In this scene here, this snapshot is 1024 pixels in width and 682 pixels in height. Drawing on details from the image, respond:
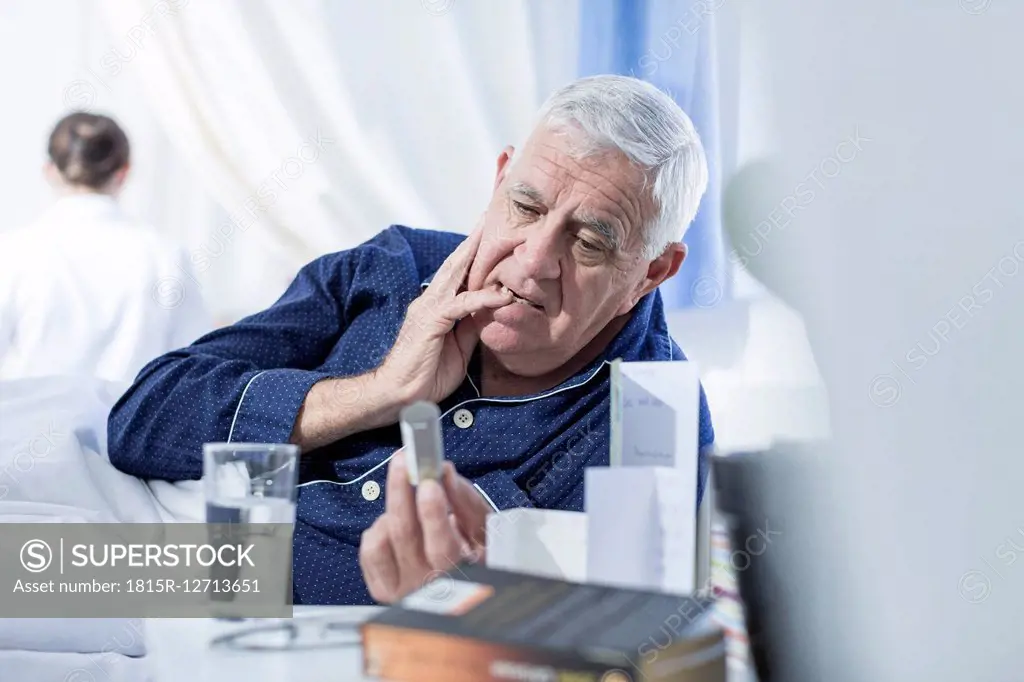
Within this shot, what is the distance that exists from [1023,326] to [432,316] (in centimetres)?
96

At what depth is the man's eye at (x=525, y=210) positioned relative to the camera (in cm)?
145

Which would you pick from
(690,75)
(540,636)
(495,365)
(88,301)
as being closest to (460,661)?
(540,636)

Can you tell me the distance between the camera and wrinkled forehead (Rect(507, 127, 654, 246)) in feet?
4.72

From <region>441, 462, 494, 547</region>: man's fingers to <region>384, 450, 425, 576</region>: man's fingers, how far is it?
0.05 metres

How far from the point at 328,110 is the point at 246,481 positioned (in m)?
2.29

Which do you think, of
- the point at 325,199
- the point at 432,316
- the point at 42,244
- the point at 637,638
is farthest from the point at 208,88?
the point at 637,638

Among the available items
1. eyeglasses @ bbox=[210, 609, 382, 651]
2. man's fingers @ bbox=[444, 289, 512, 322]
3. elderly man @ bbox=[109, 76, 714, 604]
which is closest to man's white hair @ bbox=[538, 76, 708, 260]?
elderly man @ bbox=[109, 76, 714, 604]

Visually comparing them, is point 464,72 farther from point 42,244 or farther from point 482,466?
point 482,466

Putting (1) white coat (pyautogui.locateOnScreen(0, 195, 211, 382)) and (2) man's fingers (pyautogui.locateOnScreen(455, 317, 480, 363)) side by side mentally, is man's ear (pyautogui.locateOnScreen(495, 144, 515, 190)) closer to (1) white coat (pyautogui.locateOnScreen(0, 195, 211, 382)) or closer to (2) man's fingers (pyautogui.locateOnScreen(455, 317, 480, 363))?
(2) man's fingers (pyautogui.locateOnScreen(455, 317, 480, 363))

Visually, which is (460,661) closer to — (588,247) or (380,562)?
(380,562)

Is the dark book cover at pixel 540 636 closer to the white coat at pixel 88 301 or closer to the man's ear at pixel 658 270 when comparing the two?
the man's ear at pixel 658 270

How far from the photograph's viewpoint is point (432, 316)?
1446 millimetres

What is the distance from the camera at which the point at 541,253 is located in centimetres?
142

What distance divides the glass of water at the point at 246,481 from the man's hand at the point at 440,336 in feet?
1.76
